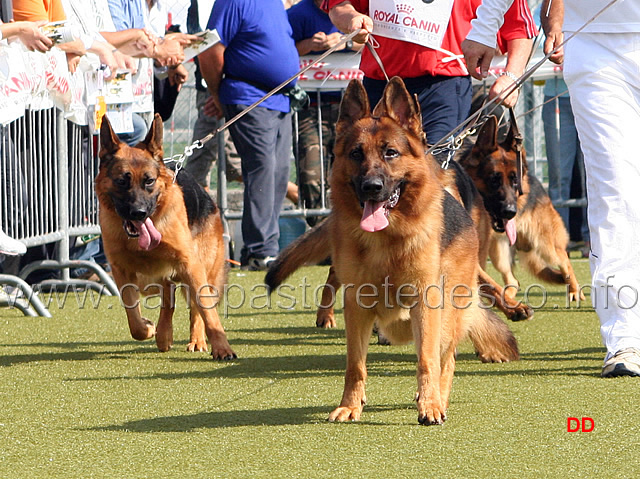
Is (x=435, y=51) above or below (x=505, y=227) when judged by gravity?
above

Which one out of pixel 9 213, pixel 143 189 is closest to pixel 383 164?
pixel 143 189

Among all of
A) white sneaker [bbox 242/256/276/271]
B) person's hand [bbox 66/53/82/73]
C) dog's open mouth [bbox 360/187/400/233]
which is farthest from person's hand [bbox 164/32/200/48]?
dog's open mouth [bbox 360/187/400/233]

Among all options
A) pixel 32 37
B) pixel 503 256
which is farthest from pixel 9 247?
pixel 503 256

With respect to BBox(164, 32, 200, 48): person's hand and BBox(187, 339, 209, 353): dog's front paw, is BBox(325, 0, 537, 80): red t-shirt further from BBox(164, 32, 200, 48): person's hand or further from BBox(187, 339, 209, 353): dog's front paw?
BBox(187, 339, 209, 353): dog's front paw

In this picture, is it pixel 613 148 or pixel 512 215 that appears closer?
pixel 613 148

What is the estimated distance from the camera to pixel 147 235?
5.01 meters

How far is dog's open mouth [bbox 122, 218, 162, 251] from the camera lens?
500cm

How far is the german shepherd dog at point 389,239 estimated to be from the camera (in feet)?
11.6

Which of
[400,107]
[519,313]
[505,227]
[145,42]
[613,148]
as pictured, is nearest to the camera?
[400,107]

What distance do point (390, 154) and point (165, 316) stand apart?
2181 millimetres

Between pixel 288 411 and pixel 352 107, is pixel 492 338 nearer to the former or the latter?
pixel 288 411

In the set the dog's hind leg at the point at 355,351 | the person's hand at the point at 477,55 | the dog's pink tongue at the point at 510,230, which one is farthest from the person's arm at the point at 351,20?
the dog's hind leg at the point at 355,351

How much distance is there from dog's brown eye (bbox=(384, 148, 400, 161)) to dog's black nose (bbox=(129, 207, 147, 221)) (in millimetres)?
1806

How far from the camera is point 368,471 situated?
2.87 m
